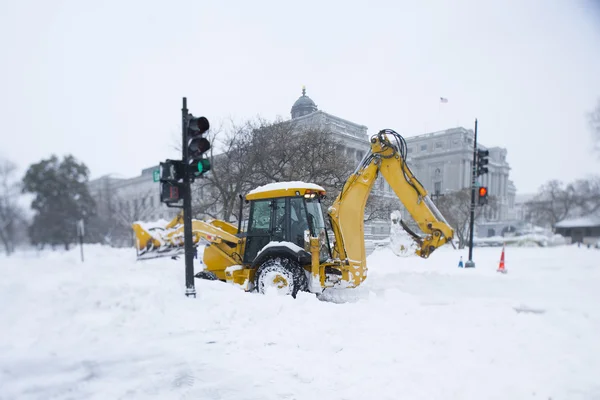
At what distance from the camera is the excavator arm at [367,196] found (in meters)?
6.68

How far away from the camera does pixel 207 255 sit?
771 cm

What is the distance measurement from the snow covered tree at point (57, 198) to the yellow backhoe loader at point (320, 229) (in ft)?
9.47

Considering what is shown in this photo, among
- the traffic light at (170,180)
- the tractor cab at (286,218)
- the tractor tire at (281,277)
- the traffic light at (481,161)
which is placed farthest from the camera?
the traffic light at (481,161)

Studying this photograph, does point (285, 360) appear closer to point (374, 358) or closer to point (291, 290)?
point (374, 358)

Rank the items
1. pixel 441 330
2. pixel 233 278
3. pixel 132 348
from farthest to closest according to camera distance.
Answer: pixel 233 278 → pixel 441 330 → pixel 132 348

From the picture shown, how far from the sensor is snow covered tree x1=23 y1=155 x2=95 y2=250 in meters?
7.65

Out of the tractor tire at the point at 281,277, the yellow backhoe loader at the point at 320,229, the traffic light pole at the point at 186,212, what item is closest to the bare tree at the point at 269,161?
the yellow backhoe loader at the point at 320,229

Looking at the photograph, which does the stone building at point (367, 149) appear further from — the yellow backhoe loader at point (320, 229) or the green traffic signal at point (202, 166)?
the green traffic signal at point (202, 166)

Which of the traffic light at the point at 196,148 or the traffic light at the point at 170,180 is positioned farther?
the traffic light at the point at 196,148

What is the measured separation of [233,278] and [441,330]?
4184mm

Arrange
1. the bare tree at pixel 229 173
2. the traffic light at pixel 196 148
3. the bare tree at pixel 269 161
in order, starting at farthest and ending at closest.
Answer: the bare tree at pixel 229 173 → the bare tree at pixel 269 161 → the traffic light at pixel 196 148

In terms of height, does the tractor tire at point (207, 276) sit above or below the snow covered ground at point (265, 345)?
below

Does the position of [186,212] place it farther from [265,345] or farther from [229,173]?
[229,173]

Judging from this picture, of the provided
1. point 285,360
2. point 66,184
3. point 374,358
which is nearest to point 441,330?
point 374,358
